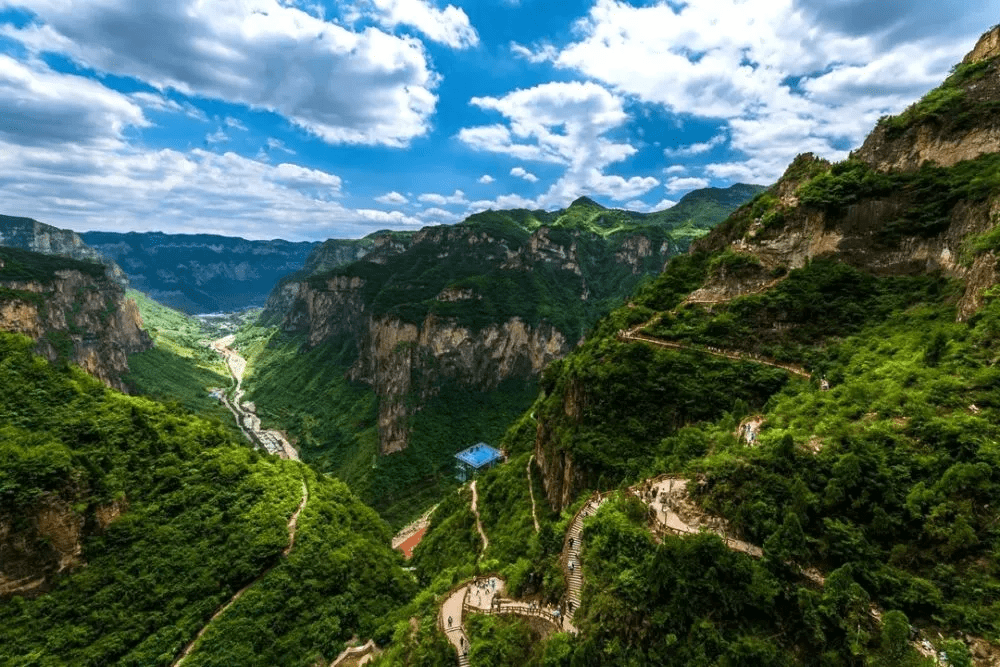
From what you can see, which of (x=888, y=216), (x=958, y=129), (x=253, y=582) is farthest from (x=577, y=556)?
(x=958, y=129)

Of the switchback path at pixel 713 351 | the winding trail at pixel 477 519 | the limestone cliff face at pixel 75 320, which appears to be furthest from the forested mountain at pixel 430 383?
the switchback path at pixel 713 351

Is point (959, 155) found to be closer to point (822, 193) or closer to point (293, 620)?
point (822, 193)

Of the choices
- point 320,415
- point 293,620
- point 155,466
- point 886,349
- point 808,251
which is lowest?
point 320,415

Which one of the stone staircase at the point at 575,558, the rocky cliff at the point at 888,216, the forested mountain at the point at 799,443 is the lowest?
the stone staircase at the point at 575,558

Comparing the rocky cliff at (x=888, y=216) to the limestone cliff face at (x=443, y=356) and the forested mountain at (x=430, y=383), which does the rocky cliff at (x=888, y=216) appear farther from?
the limestone cliff face at (x=443, y=356)

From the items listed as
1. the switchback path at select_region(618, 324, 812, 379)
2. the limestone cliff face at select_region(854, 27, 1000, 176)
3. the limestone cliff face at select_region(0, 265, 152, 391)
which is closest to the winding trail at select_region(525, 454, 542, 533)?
the switchback path at select_region(618, 324, 812, 379)

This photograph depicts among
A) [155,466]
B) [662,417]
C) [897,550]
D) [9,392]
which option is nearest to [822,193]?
[662,417]
